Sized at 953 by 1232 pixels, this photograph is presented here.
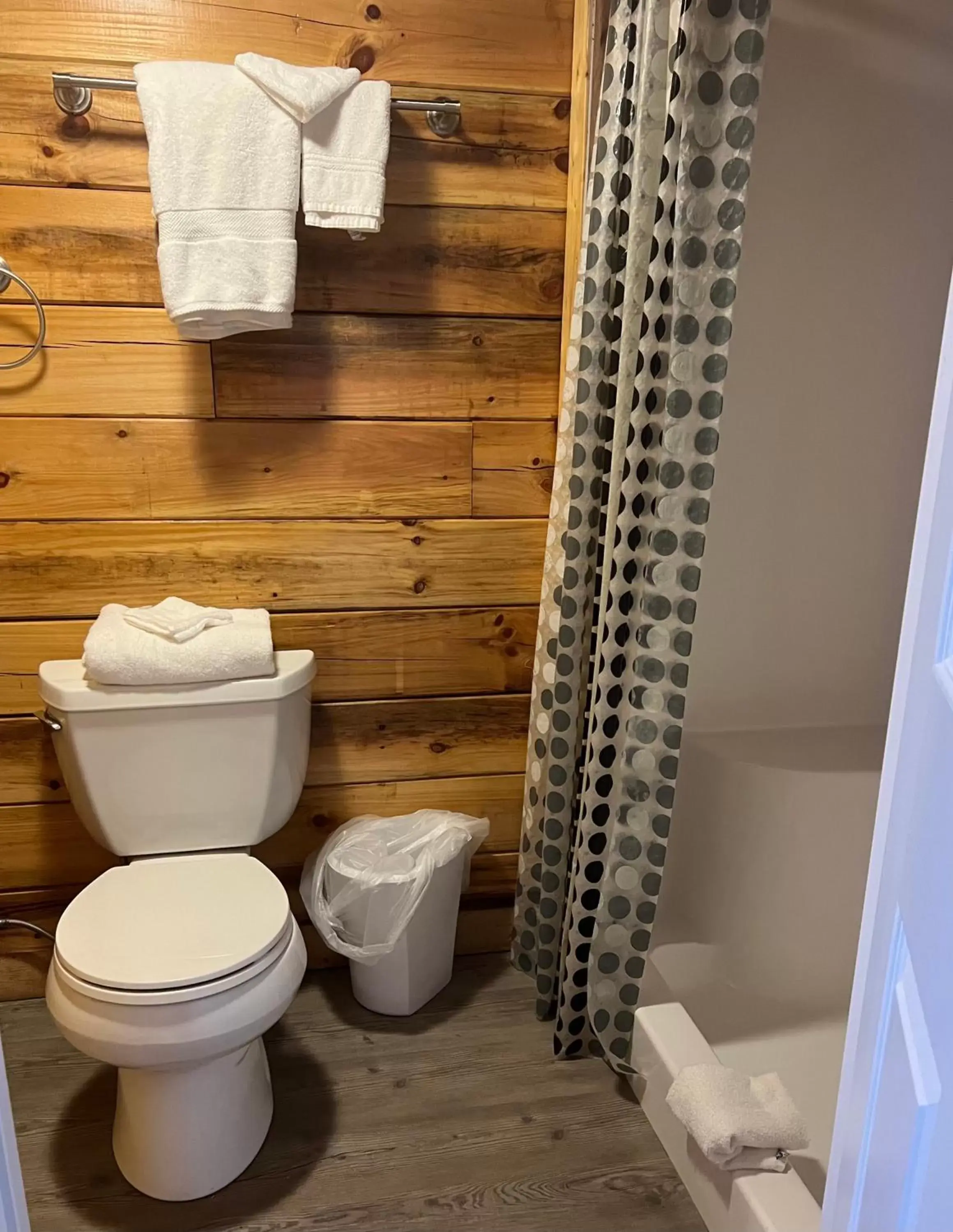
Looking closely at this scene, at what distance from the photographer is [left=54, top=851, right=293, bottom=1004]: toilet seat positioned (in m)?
1.51

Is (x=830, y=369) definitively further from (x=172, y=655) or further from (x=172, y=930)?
(x=172, y=930)

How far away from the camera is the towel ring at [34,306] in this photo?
1.80 m

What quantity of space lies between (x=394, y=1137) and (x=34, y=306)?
5.45 feet

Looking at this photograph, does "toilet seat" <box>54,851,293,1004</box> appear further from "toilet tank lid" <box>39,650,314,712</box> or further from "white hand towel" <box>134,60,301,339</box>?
"white hand towel" <box>134,60,301,339</box>

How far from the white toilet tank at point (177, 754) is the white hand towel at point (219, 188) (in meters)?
0.68

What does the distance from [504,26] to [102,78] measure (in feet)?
2.46

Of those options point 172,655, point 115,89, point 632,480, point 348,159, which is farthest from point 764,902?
point 115,89

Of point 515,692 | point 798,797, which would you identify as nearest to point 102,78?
point 515,692

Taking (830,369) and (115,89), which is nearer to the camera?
(115,89)

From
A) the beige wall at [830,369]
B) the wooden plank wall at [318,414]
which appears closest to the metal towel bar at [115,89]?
the wooden plank wall at [318,414]

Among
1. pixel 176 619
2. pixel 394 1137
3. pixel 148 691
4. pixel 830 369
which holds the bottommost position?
pixel 394 1137

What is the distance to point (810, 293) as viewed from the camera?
7.15 feet

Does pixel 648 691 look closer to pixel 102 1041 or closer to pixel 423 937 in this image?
pixel 423 937

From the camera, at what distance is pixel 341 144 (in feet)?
5.82
